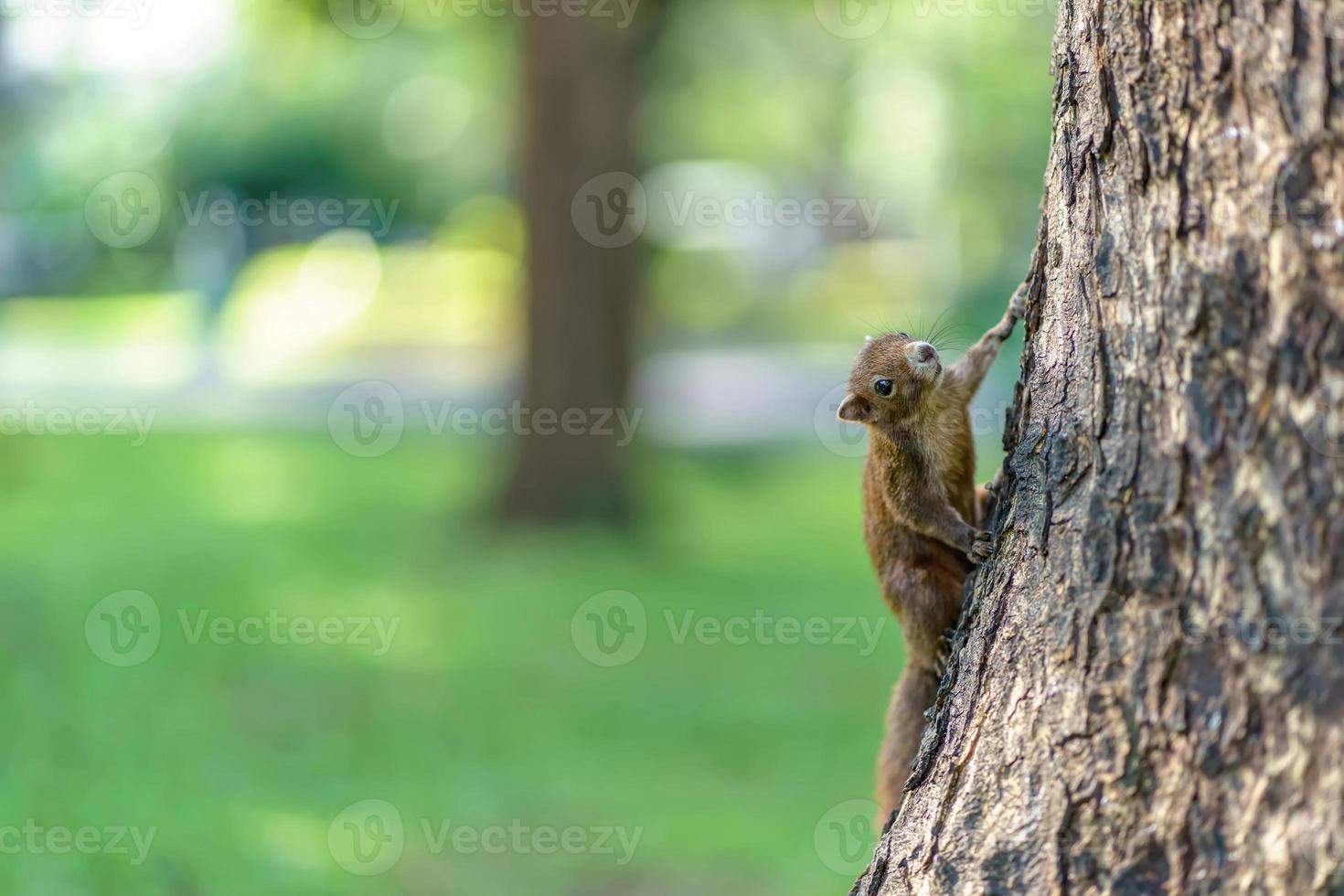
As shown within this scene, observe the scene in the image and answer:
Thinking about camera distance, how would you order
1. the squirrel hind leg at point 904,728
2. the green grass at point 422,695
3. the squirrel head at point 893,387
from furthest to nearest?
the green grass at point 422,695 < the squirrel head at point 893,387 < the squirrel hind leg at point 904,728

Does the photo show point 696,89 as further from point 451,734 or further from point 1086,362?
point 1086,362

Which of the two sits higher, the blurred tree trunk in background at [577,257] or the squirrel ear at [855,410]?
the blurred tree trunk in background at [577,257]

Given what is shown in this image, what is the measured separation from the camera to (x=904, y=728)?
11.6 feet

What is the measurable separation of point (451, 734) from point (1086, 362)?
222 inches

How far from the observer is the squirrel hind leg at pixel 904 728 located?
3.49 meters

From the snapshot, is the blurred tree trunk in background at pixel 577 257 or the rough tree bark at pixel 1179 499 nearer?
the rough tree bark at pixel 1179 499

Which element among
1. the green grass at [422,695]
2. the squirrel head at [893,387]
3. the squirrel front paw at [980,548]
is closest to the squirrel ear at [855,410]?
the squirrel head at [893,387]

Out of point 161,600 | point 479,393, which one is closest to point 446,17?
point 479,393

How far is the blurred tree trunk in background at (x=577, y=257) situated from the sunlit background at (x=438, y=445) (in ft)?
0.84

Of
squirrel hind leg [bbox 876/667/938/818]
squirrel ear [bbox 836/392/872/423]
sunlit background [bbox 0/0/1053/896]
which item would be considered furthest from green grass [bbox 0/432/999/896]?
squirrel ear [bbox 836/392/872/423]

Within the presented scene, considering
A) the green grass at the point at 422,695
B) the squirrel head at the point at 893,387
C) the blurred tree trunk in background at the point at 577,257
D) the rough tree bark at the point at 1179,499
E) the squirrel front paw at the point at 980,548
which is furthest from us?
the blurred tree trunk in background at the point at 577,257

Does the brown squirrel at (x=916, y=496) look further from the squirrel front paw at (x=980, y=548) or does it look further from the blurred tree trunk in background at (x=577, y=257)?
the blurred tree trunk in background at (x=577, y=257)

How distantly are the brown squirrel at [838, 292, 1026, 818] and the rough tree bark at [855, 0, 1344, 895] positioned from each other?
688 millimetres

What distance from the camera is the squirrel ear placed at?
3.84 metres
